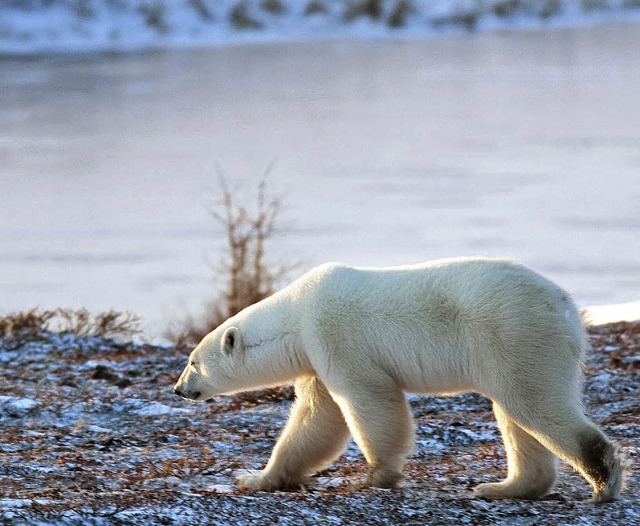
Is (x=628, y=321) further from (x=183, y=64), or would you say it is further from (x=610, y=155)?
(x=183, y=64)

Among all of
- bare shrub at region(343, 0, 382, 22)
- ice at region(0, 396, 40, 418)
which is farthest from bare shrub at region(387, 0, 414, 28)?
ice at region(0, 396, 40, 418)

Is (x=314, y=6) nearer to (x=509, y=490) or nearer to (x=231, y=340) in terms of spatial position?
(x=231, y=340)

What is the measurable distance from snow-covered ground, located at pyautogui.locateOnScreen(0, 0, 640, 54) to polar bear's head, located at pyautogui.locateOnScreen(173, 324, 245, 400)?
26.9 m

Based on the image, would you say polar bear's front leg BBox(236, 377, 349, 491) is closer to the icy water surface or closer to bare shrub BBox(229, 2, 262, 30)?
the icy water surface

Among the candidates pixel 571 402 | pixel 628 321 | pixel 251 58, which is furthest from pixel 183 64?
pixel 571 402

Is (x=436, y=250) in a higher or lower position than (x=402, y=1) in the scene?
lower

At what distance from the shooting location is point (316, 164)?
16.8 metres

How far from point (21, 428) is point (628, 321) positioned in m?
4.63

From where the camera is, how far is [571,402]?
3.46m

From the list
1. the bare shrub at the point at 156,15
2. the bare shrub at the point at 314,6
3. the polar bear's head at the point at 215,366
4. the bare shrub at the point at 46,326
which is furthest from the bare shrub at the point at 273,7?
the polar bear's head at the point at 215,366

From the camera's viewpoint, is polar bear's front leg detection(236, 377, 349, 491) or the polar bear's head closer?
polar bear's front leg detection(236, 377, 349, 491)

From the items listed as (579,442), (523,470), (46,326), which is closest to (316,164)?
(46,326)

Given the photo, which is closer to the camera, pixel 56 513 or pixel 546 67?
pixel 56 513

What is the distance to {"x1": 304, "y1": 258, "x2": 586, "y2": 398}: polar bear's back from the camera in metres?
3.48
